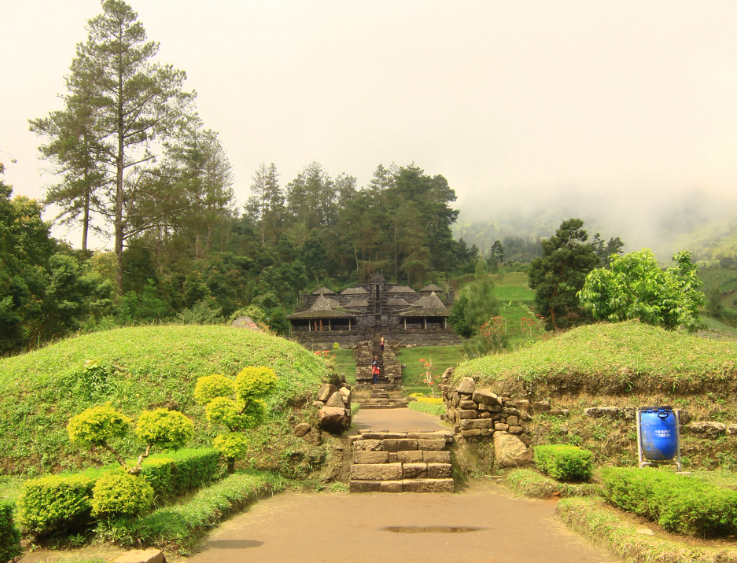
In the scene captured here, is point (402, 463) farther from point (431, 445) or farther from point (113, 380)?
point (113, 380)

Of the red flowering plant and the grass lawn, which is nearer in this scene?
the red flowering plant

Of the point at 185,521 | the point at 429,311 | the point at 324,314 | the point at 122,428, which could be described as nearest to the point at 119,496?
the point at 122,428

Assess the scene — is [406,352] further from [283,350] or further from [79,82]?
[79,82]

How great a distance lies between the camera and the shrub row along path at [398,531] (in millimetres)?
5336

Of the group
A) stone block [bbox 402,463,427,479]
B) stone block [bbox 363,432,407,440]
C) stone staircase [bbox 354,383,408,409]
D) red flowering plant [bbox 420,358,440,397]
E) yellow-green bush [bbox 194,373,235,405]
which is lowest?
stone staircase [bbox 354,383,408,409]

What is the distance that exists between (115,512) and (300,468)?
3878 millimetres

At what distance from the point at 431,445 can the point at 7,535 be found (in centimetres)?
639

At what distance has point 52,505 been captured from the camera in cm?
512

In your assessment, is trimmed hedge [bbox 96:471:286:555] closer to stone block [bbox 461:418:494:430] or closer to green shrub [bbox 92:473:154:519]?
green shrub [bbox 92:473:154:519]

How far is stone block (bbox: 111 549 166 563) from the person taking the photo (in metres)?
4.45

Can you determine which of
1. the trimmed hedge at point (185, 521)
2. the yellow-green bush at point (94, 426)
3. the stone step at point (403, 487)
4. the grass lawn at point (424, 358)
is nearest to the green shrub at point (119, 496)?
the trimmed hedge at point (185, 521)

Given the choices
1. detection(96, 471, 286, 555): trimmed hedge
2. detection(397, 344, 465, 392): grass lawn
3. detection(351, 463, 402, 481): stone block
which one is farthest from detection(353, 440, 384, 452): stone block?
detection(397, 344, 465, 392): grass lawn

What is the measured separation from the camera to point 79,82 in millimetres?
23047

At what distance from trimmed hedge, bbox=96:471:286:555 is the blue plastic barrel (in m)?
5.92
